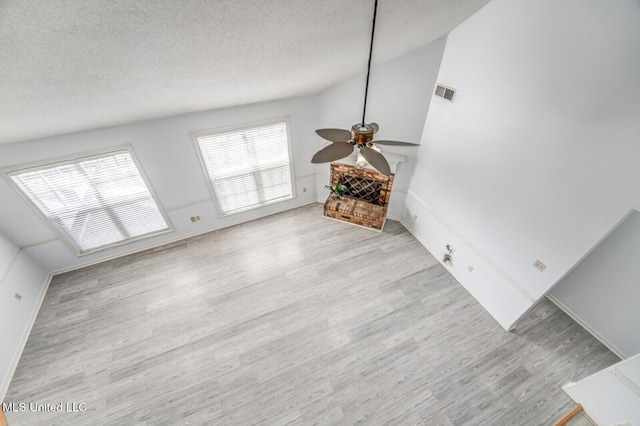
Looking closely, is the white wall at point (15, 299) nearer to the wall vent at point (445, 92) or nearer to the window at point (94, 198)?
the window at point (94, 198)

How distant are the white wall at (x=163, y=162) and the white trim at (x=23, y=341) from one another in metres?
0.38

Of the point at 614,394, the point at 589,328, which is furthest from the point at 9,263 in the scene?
the point at 589,328

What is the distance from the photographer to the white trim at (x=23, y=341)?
2971 mm

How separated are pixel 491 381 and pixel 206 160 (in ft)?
17.1

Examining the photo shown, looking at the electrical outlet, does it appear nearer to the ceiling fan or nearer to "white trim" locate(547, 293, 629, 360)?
"white trim" locate(547, 293, 629, 360)

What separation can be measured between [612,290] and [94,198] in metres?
7.37

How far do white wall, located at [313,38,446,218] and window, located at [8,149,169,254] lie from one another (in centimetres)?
336

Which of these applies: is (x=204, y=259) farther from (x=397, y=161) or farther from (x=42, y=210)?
(x=397, y=161)

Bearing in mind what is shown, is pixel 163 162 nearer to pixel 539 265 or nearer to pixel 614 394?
pixel 539 265

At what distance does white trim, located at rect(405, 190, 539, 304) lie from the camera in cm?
307

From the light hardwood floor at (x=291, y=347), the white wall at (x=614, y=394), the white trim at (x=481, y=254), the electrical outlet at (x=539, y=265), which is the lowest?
the light hardwood floor at (x=291, y=347)

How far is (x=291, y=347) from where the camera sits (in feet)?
11.0

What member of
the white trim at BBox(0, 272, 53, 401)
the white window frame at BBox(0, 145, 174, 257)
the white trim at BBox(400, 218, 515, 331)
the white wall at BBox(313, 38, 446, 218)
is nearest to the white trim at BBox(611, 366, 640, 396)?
the white trim at BBox(400, 218, 515, 331)

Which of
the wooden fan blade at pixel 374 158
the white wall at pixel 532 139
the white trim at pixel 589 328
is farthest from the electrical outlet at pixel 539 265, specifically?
the wooden fan blade at pixel 374 158
